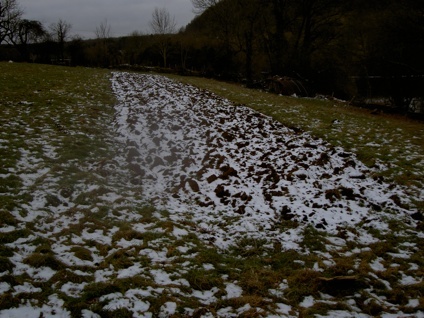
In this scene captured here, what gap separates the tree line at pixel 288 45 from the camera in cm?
1516

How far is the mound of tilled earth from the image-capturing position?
5.57 m

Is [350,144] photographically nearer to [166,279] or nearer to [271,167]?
[271,167]

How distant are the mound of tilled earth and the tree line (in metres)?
9.32

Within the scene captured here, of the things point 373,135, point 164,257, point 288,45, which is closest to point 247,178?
point 164,257

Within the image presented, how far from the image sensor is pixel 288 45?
27.2 m

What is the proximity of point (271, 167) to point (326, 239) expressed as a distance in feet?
9.85

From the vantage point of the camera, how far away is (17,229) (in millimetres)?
4262

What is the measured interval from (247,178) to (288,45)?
24017 mm

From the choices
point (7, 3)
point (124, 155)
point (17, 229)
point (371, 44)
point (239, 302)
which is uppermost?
point (7, 3)

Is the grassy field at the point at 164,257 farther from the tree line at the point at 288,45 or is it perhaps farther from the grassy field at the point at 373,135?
the tree line at the point at 288,45

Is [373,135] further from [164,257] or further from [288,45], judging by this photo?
[288,45]

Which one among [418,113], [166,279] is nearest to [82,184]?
[166,279]

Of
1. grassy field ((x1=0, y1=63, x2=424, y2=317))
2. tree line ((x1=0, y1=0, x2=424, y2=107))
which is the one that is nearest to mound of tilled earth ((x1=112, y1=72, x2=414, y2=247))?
grassy field ((x1=0, y1=63, x2=424, y2=317))

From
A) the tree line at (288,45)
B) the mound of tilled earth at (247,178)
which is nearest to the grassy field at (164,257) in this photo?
the mound of tilled earth at (247,178)
